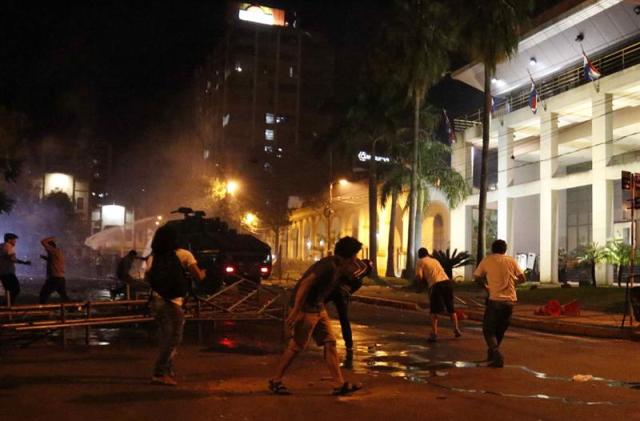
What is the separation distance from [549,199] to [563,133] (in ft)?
15.6

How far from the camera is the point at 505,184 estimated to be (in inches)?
1453

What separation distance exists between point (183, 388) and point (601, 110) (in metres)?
27.9

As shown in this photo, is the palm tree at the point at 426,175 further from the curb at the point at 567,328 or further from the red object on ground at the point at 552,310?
the red object on ground at the point at 552,310

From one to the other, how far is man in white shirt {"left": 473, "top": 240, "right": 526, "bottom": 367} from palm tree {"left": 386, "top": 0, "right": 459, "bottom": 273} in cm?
2381

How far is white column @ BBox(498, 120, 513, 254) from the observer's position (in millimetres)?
36594

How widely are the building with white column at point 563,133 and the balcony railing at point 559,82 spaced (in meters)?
0.06

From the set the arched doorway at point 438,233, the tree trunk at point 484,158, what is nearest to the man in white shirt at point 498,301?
the tree trunk at point 484,158

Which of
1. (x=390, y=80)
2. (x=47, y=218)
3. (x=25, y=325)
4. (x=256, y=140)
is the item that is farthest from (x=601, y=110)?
(x=256, y=140)

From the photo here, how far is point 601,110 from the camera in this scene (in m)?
30.4

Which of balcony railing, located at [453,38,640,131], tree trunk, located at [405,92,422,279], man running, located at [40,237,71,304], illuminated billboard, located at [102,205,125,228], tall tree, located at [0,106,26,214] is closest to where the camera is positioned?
man running, located at [40,237,71,304]

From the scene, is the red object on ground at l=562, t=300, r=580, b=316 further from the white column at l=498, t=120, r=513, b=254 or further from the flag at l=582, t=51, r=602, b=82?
the white column at l=498, t=120, r=513, b=254

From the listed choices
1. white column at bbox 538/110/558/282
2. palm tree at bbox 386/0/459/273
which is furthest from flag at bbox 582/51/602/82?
palm tree at bbox 386/0/459/273

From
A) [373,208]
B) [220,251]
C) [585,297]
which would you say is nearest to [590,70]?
[373,208]

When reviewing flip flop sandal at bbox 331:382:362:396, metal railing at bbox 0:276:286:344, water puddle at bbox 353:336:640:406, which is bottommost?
water puddle at bbox 353:336:640:406
